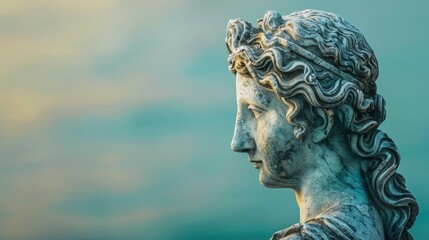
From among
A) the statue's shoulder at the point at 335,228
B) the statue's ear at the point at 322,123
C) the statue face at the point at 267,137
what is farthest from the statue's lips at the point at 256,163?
the statue's shoulder at the point at 335,228

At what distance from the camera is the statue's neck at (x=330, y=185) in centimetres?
1537

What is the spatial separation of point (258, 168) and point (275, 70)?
3.78 feet

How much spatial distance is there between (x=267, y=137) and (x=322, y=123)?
59 centimetres

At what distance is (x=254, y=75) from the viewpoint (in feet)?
50.6

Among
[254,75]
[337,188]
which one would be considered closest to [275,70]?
[254,75]

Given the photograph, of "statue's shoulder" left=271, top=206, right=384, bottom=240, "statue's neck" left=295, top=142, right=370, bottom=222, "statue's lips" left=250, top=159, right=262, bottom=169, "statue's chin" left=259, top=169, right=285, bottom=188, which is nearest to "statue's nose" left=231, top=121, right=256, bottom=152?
"statue's lips" left=250, top=159, right=262, bottom=169

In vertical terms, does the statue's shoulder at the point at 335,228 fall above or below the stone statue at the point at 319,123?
below

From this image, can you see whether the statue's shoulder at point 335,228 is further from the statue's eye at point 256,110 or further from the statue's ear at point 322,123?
the statue's eye at point 256,110

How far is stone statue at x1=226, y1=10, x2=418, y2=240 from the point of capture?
50.1ft

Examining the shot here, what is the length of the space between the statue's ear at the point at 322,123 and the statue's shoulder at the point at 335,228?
0.77m

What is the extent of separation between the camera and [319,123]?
50.5ft

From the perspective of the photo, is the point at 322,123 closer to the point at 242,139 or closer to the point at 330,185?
the point at 330,185

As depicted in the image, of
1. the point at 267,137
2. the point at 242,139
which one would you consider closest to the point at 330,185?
the point at 267,137

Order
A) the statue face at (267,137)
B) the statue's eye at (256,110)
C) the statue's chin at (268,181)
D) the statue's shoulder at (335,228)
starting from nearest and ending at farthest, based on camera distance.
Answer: the statue's shoulder at (335,228), the statue face at (267,137), the statue's eye at (256,110), the statue's chin at (268,181)
